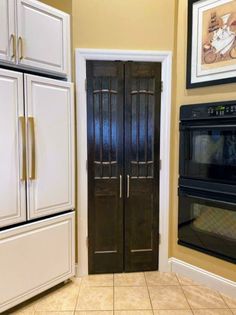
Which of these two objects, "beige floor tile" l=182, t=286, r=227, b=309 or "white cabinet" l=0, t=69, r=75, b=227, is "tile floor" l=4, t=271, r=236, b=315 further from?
"white cabinet" l=0, t=69, r=75, b=227

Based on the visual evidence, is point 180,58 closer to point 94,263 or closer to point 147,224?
point 147,224

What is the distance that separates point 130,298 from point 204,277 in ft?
2.38

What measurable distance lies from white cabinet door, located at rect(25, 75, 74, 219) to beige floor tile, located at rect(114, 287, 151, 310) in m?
0.87

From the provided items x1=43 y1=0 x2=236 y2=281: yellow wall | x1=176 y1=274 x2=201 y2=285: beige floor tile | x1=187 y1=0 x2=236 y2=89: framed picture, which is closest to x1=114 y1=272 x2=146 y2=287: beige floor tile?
x1=176 y1=274 x2=201 y2=285: beige floor tile

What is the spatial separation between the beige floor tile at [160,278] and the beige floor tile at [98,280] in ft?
1.20

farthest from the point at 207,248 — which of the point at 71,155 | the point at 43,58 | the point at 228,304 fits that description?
the point at 43,58

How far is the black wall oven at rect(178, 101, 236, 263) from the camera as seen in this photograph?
213 centimetres

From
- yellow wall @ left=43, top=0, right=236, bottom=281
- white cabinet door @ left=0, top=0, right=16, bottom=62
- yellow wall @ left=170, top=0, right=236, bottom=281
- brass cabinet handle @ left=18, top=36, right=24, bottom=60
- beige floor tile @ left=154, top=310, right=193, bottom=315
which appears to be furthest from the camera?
yellow wall @ left=43, top=0, right=236, bottom=281

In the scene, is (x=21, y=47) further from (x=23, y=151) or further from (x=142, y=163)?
(x=142, y=163)

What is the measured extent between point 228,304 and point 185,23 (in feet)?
8.14

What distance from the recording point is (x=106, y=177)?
2465mm

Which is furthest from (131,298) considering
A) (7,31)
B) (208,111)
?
(7,31)

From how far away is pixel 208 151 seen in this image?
2.25m

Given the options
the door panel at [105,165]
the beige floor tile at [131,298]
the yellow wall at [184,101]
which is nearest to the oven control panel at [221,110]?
the yellow wall at [184,101]
